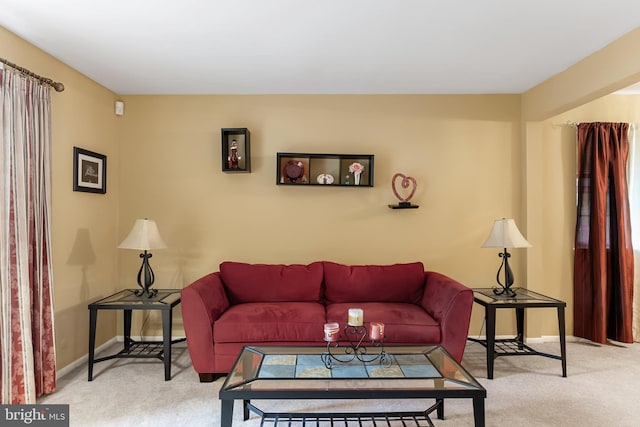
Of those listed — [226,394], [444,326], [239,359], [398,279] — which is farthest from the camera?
[398,279]

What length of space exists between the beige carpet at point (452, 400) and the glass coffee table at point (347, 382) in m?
0.22

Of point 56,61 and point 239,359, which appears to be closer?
point 239,359

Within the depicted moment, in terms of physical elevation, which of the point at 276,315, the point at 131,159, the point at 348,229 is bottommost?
the point at 276,315

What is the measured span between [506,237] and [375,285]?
3.89 ft

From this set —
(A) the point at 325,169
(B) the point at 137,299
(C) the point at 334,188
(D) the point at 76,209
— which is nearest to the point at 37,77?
(D) the point at 76,209

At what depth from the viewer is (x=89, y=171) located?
3178 mm

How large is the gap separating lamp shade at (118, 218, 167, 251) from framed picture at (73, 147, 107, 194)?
0.59 meters

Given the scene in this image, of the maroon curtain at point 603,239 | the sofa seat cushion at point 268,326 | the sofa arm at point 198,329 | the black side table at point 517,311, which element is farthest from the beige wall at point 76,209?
the maroon curtain at point 603,239

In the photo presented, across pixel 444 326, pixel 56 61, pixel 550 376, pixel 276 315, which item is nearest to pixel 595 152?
pixel 550 376

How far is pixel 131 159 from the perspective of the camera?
3664mm

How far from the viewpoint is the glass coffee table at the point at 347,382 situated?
1775 millimetres

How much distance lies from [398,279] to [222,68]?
2372mm

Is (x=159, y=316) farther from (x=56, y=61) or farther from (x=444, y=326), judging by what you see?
(x=444, y=326)

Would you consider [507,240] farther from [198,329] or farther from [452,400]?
[198,329]
